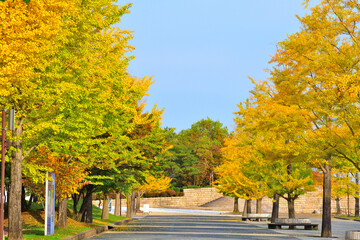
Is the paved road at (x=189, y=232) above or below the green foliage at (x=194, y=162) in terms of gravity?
below

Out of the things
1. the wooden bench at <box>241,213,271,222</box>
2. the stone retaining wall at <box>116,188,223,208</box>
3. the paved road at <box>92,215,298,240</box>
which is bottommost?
the stone retaining wall at <box>116,188,223,208</box>

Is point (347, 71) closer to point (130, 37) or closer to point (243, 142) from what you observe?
point (130, 37)

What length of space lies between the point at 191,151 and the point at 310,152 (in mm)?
97314

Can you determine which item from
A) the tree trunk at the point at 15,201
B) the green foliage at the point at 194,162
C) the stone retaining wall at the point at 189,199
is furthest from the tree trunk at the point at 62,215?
the green foliage at the point at 194,162

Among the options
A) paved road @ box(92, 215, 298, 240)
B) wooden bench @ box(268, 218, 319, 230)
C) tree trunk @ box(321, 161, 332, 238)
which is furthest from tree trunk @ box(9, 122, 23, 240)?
wooden bench @ box(268, 218, 319, 230)

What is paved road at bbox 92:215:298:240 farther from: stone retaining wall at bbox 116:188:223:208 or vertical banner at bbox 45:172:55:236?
stone retaining wall at bbox 116:188:223:208

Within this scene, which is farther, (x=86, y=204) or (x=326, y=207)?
(x=86, y=204)

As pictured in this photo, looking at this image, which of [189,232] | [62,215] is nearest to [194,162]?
[189,232]

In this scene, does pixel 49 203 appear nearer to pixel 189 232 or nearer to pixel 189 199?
pixel 189 232

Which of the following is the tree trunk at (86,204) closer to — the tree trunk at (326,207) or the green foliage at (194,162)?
the tree trunk at (326,207)

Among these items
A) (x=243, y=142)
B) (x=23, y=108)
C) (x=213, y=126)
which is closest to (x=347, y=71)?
(x=23, y=108)

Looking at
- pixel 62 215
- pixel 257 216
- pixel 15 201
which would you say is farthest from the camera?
pixel 257 216

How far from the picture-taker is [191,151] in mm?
123750

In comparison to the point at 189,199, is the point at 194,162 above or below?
above
